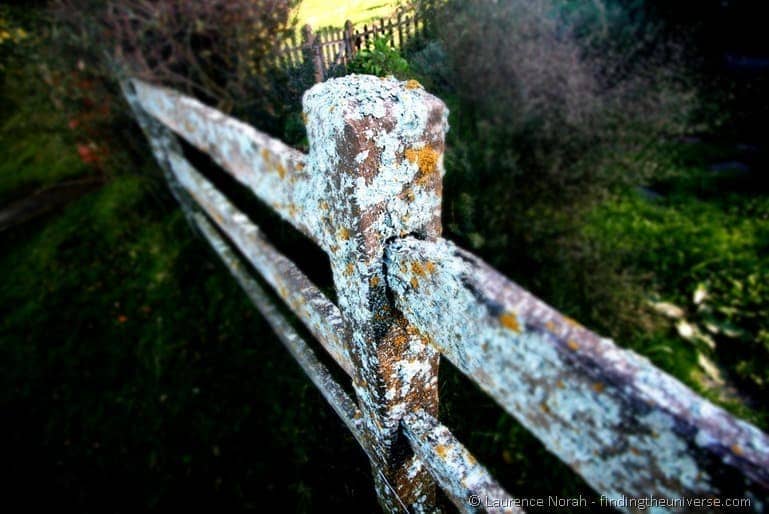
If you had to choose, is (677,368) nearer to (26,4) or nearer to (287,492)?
(287,492)

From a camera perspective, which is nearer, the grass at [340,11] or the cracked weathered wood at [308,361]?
the grass at [340,11]

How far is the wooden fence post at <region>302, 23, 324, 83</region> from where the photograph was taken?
45.4 inches

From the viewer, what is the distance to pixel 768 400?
3.18 meters

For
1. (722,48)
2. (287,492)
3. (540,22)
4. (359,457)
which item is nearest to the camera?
(359,457)

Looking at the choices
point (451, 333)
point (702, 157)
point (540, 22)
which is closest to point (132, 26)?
point (540, 22)

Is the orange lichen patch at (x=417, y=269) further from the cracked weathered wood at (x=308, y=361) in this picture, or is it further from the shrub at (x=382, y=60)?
the cracked weathered wood at (x=308, y=361)

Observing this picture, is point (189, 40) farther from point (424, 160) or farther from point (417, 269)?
point (417, 269)

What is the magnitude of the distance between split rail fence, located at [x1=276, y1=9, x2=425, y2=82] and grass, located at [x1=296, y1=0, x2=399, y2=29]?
14 mm

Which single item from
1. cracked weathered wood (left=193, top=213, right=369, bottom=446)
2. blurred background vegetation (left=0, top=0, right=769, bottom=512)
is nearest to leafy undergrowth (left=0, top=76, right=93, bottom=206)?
blurred background vegetation (left=0, top=0, right=769, bottom=512)

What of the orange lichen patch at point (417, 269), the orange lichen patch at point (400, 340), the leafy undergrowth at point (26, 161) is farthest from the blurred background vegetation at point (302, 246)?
the leafy undergrowth at point (26, 161)

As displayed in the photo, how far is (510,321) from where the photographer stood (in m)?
0.64

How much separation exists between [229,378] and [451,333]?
111 inches

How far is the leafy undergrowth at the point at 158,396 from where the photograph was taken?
251 cm

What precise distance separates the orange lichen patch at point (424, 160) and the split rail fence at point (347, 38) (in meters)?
0.34
